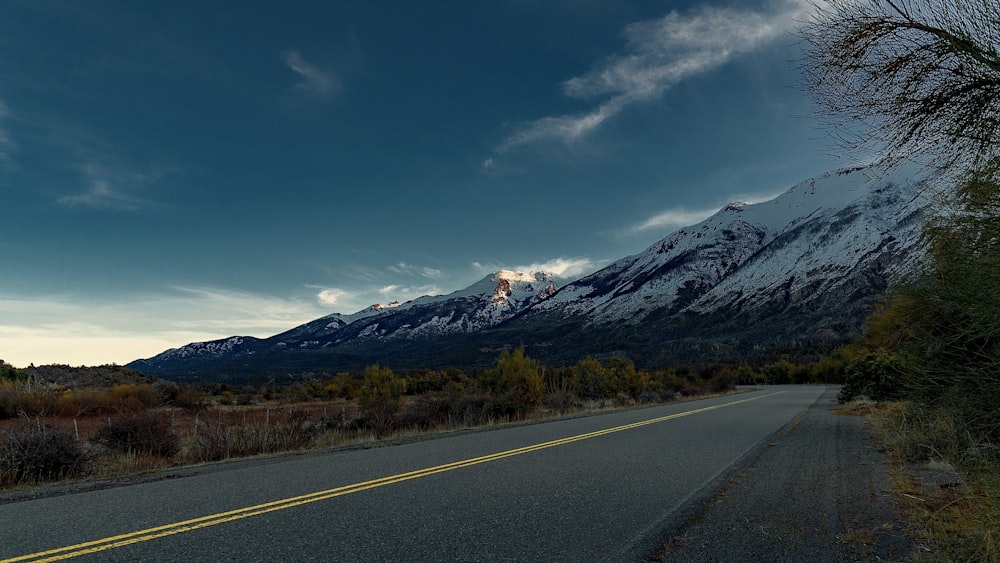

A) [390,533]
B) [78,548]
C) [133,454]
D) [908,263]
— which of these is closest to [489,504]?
[390,533]

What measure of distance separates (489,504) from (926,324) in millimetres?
7464

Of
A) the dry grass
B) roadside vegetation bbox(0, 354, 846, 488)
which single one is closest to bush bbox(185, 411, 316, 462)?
roadside vegetation bbox(0, 354, 846, 488)

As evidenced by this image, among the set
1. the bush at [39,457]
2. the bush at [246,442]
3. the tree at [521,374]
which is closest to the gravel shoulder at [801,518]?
the bush at [246,442]

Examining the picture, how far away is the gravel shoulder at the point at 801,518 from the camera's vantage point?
14.5ft

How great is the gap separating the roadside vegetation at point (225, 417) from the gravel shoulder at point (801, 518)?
30.9ft

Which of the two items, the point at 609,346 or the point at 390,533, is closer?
the point at 390,533

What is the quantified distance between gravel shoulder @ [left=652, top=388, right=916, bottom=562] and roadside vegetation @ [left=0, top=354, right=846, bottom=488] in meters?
9.42

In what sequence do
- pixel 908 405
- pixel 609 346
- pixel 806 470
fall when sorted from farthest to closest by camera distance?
pixel 609 346
pixel 908 405
pixel 806 470

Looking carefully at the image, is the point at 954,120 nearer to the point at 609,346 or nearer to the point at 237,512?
the point at 237,512

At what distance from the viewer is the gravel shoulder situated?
4.42m

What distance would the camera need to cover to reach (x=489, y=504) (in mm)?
5969

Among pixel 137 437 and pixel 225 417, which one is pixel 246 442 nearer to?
pixel 137 437

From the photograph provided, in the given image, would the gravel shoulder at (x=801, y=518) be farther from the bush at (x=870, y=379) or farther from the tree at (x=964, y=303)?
the bush at (x=870, y=379)

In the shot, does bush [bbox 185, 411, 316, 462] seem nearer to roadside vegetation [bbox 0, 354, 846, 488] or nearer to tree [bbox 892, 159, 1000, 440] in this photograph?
roadside vegetation [bbox 0, 354, 846, 488]
